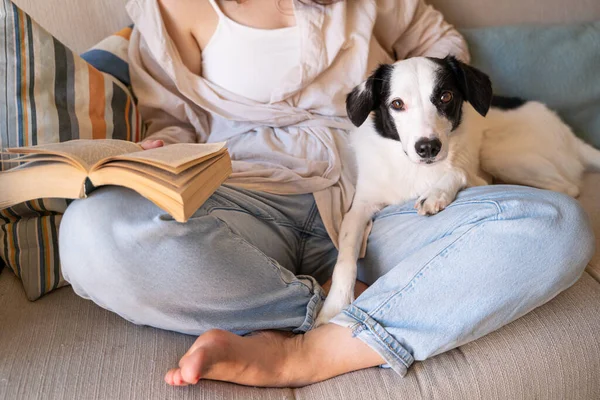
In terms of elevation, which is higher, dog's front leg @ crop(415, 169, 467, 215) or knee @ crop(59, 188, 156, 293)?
knee @ crop(59, 188, 156, 293)

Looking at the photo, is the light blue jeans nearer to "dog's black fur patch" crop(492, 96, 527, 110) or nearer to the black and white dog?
the black and white dog

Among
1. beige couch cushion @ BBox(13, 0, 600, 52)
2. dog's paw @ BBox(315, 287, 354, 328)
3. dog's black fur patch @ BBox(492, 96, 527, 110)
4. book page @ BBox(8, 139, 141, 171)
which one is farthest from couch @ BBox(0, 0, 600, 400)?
beige couch cushion @ BBox(13, 0, 600, 52)

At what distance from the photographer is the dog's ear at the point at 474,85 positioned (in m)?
1.22

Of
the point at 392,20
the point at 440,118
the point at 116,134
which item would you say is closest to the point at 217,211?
the point at 116,134

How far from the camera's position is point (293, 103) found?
4.61 feet

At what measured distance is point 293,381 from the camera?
3.25 ft

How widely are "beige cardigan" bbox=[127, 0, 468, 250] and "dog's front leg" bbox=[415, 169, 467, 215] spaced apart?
22 centimetres

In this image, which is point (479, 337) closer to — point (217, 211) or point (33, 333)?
point (217, 211)

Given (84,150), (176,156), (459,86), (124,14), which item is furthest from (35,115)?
(459,86)

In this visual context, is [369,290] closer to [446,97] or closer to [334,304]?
[334,304]

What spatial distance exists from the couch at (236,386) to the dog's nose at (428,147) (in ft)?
1.26

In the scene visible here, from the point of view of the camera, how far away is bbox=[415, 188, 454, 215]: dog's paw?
1125 mm

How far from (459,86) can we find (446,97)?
0.25ft

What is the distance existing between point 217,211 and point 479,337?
1.87 ft
